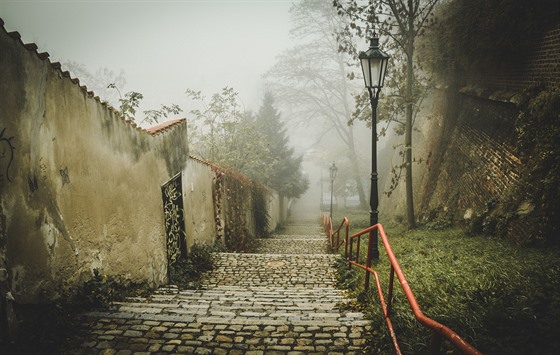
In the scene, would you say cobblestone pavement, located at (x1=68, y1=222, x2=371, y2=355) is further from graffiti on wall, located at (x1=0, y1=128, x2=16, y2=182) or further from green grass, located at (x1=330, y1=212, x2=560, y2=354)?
graffiti on wall, located at (x1=0, y1=128, x2=16, y2=182)

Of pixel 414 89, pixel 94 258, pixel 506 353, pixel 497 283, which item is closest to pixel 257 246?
pixel 414 89

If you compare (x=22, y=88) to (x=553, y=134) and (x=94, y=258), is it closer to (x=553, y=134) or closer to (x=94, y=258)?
(x=94, y=258)

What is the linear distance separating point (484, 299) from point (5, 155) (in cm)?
461

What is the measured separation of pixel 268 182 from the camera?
2289 centimetres

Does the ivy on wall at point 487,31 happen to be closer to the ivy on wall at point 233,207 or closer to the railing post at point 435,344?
the railing post at point 435,344

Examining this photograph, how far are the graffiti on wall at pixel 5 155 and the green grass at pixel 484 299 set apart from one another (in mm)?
3458

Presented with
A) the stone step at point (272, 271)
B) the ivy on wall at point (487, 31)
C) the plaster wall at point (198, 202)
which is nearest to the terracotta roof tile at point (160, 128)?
the plaster wall at point (198, 202)

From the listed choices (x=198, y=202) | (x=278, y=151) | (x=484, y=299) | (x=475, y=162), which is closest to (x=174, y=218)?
(x=198, y=202)

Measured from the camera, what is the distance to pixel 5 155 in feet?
8.85

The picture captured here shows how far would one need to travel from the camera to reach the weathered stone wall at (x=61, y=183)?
2773mm

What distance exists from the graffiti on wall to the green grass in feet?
11.3

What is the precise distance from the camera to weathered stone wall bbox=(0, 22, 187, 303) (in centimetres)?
277

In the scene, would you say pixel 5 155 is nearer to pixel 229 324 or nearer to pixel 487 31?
pixel 229 324

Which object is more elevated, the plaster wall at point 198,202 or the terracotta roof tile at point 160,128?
the terracotta roof tile at point 160,128
